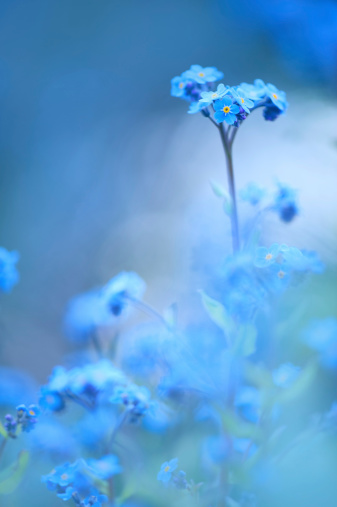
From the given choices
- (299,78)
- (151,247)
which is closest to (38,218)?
(151,247)

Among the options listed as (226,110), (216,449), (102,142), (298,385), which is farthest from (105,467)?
(102,142)

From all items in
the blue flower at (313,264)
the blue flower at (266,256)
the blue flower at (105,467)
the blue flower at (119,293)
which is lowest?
the blue flower at (105,467)

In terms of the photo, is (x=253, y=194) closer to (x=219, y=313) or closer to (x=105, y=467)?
(x=219, y=313)

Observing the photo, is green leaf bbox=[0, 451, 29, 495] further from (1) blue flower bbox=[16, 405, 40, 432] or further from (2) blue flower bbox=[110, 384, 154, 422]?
(2) blue flower bbox=[110, 384, 154, 422]

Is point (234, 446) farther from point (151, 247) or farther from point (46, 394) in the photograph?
point (151, 247)

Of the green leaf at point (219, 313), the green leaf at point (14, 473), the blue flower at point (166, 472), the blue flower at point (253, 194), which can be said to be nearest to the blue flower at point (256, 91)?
the blue flower at point (253, 194)

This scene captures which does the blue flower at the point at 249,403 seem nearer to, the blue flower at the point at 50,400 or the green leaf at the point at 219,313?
the green leaf at the point at 219,313
